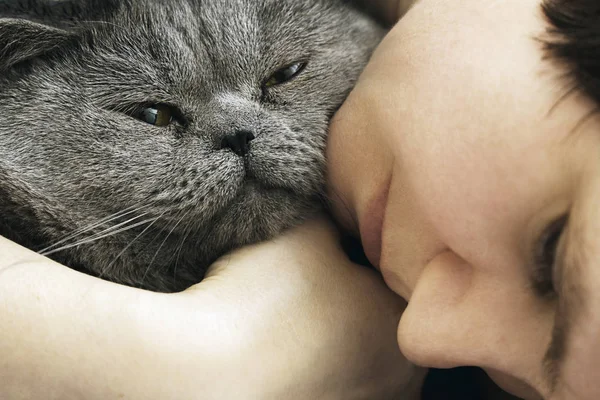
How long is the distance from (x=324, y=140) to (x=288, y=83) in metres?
0.11

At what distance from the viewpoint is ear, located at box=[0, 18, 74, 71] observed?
0.85 meters

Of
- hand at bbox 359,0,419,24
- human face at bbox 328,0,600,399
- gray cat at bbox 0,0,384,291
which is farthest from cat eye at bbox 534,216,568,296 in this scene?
hand at bbox 359,0,419,24

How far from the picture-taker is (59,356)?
0.65m

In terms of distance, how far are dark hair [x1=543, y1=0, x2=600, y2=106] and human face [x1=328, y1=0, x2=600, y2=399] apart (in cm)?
1

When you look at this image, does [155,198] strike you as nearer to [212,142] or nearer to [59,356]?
[212,142]

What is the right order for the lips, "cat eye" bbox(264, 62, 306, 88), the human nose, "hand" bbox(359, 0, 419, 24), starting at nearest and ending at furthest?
the human nose < the lips < "cat eye" bbox(264, 62, 306, 88) < "hand" bbox(359, 0, 419, 24)

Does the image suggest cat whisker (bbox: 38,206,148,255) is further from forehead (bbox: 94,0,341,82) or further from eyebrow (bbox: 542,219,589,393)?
eyebrow (bbox: 542,219,589,393)

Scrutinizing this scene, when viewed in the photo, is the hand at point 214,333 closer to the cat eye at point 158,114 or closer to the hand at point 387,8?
the cat eye at point 158,114

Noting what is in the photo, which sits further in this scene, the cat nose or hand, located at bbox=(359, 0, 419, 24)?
hand, located at bbox=(359, 0, 419, 24)

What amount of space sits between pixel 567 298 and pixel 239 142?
467mm

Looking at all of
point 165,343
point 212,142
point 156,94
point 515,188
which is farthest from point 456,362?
point 156,94

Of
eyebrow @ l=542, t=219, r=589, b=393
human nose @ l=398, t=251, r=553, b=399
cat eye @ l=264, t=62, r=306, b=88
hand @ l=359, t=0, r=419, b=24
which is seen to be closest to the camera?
eyebrow @ l=542, t=219, r=589, b=393

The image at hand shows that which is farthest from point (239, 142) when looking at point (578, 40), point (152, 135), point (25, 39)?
point (578, 40)

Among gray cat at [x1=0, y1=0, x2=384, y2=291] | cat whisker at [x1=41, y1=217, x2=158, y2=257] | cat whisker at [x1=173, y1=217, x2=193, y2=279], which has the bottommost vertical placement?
cat whisker at [x1=173, y1=217, x2=193, y2=279]
